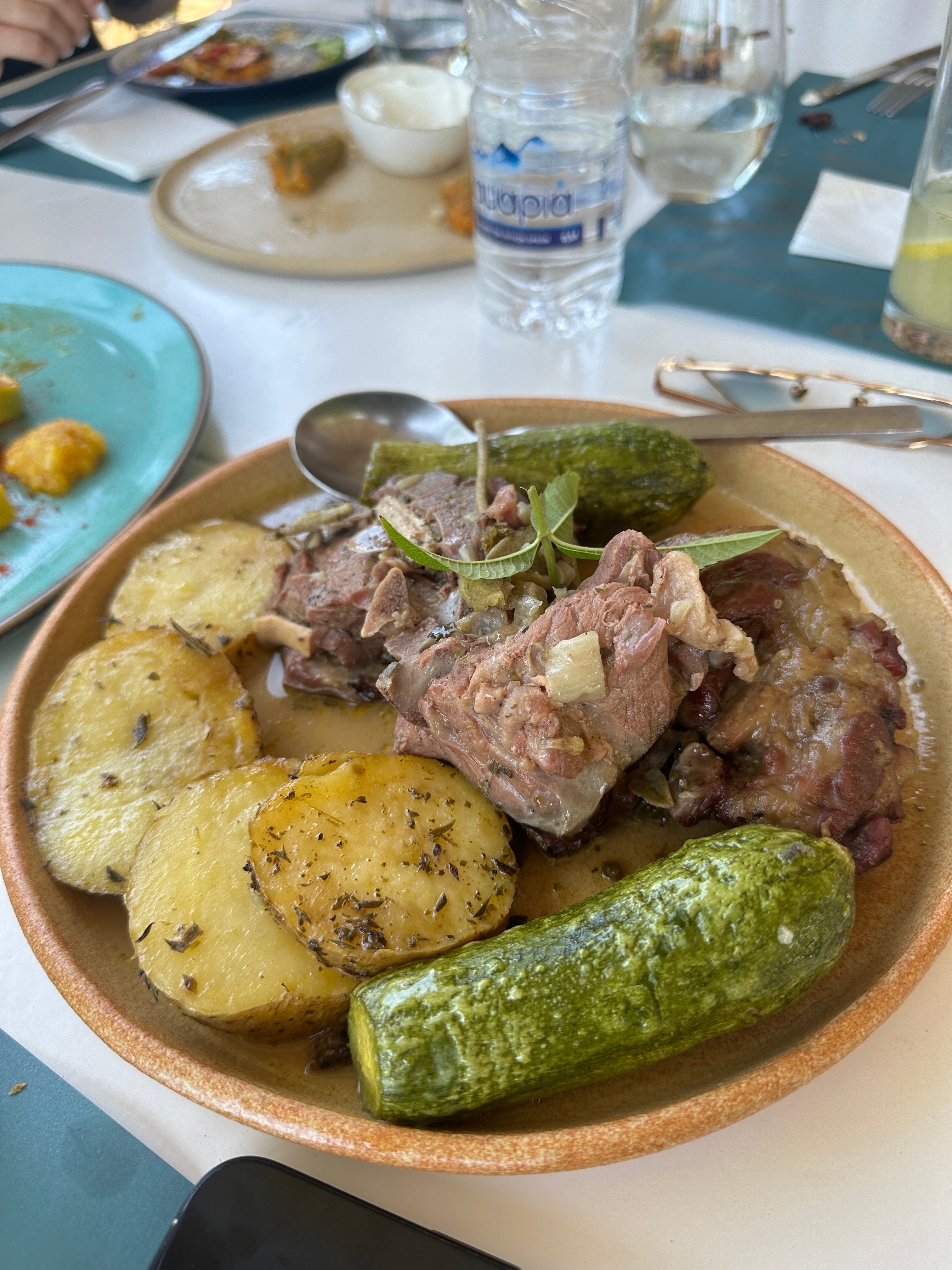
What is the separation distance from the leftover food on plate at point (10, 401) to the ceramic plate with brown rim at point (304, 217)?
3.33 ft

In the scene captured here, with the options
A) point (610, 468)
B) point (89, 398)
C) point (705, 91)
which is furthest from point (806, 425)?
point (89, 398)

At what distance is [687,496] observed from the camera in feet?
5.96

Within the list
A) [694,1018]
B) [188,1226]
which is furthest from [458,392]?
[188,1226]

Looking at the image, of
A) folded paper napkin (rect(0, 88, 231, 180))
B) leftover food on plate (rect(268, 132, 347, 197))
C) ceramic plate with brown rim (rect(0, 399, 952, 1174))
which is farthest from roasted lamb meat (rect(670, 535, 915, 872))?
folded paper napkin (rect(0, 88, 231, 180))

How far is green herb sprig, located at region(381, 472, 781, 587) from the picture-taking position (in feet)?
4.50

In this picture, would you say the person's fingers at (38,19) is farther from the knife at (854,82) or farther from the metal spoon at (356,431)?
the knife at (854,82)

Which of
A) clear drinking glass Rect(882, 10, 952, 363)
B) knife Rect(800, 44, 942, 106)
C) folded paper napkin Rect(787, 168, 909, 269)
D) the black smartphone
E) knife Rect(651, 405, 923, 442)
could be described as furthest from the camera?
knife Rect(800, 44, 942, 106)

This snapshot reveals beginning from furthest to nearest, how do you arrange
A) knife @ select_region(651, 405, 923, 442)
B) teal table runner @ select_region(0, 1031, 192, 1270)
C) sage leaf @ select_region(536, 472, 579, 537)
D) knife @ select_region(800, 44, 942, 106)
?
knife @ select_region(800, 44, 942, 106), knife @ select_region(651, 405, 923, 442), sage leaf @ select_region(536, 472, 579, 537), teal table runner @ select_region(0, 1031, 192, 1270)

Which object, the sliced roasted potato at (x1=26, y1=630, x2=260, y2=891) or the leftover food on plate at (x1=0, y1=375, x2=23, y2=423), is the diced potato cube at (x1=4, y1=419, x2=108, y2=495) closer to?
the leftover food on plate at (x1=0, y1=375, x2=23, y2=423)

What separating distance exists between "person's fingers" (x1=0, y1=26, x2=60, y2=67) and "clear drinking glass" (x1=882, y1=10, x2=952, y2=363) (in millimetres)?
4007

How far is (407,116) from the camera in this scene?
3523 millimetres

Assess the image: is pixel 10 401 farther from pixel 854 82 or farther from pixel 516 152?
pixel 854 82

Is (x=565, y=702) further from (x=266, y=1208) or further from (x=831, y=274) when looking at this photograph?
(x=831, y=274)

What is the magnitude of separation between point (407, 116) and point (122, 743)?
3.02 meters
